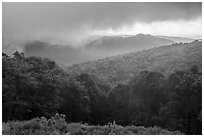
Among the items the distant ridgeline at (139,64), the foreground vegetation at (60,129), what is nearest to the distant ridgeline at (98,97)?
the foreground vegetation at (60,129)

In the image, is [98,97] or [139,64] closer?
[98,97]

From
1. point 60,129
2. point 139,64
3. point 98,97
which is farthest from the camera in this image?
point 139,64

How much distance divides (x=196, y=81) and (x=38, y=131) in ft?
43.3

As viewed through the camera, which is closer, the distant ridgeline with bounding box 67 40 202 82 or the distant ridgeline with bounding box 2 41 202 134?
the distant ridgeline with bounding box 2 41 202 134

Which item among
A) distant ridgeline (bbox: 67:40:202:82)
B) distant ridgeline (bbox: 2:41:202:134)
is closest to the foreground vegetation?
distant ridgeline (bbox: 2:41:202:134)

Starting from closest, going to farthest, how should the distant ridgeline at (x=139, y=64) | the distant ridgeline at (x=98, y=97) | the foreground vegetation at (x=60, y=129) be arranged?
the foreground vegetation at (x=60, y=129) < the distant ridgeline at (x=98, y=97) < the distant ridgeline at (x=139, y=64)

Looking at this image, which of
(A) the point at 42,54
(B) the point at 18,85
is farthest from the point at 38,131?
(A) the point at 42,54

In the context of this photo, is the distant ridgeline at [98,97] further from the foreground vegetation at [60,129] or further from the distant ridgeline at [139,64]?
the distant ridgeline at [139,64]

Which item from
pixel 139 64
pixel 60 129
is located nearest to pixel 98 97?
pixel 60 129

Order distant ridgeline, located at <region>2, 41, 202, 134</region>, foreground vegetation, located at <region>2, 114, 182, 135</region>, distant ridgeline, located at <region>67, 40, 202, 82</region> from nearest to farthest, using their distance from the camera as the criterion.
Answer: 1. foreground vegetation, located at <region>2, 114, 182, 135</region>
2. distant ridgeline, located at <region>2, 41, 202, 134</region>
3. distant ridgeline, located at <region>67, 40, 202, 82</region>

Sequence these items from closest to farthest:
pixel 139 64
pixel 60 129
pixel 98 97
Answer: pixel 60 129 → pixel 98 97 → pixel 139 64

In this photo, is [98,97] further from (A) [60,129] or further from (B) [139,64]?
(B) [139,64]

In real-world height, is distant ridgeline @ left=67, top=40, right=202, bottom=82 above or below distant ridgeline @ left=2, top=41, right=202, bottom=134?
above

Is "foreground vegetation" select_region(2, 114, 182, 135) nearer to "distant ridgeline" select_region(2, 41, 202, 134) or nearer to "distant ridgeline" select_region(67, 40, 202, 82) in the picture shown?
"distant ridgeline" select_region(2, 41, 202, 134)
